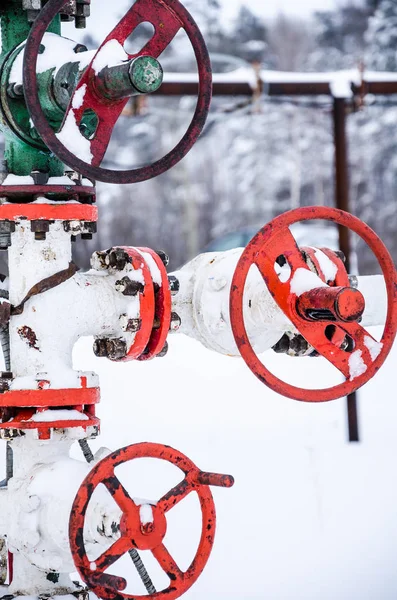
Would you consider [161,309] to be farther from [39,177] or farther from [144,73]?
[144,73]

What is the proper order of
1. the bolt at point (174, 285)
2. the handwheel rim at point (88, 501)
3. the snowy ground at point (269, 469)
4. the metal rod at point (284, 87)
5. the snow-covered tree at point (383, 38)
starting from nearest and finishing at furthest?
the handwheel rim at point (88, 501)
the bolt at point (174, 285)
the snowy ground at point (269, 469)
the metal rod at point (284, 87)
the snow-covered tree at point (383, 38)

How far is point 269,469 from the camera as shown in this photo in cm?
255

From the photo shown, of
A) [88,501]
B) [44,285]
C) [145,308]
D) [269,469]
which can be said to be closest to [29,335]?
[44,285]

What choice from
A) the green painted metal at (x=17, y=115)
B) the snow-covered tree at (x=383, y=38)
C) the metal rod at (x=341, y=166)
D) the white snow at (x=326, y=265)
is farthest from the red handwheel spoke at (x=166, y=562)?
the snow-covered tree at (x=383, y=38)

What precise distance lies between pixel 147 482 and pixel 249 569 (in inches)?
22.9

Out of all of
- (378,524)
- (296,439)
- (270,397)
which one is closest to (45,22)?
(378,524)

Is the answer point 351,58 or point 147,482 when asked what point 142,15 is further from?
point 351,58

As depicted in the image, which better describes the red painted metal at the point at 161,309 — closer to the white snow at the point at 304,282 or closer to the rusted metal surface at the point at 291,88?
the white snow at the point at 304,282

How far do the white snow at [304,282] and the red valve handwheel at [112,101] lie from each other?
27 centimetres

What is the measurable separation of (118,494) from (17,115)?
63 cm

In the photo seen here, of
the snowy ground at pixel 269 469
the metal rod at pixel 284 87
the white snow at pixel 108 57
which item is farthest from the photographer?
the metal rod at pixel 284 87

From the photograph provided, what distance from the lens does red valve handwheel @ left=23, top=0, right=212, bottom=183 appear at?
1.26 meters

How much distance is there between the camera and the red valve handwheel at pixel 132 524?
1219 mm

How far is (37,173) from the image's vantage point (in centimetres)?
143
